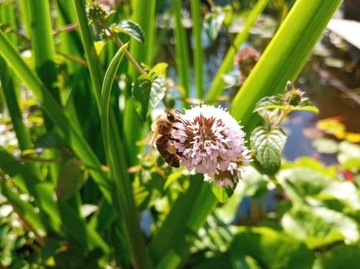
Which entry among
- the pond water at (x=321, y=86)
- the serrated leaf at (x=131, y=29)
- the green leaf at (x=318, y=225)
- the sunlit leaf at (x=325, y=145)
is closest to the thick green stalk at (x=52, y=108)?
the serrated leaf at (x=131, y=29)

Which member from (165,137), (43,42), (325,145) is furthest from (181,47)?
(325,145)

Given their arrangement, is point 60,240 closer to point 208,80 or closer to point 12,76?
point 12,76

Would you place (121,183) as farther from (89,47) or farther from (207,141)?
(207,141)

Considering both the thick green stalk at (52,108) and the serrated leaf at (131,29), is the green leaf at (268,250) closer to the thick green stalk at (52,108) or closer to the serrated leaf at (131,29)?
the thick green stalk at (52,108)

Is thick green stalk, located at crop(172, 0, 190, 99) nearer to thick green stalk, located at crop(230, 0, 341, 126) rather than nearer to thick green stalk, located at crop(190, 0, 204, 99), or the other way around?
thick green stalk, located at crop(190, 0, 204, 99)

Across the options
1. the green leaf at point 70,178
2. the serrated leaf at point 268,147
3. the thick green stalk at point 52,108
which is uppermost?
the serrated leaf at point 268,147
